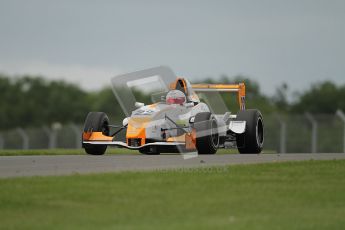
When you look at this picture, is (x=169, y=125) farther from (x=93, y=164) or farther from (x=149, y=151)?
(x=93, y=164)

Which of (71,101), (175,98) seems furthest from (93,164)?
(71,101)

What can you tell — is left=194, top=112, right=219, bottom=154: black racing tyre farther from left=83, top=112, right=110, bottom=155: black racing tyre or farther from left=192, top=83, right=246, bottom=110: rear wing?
left=192, top=83, right=246, bottom=110: rear wing

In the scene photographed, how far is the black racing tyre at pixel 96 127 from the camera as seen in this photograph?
71.1 ft

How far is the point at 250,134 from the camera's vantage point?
73.5ft

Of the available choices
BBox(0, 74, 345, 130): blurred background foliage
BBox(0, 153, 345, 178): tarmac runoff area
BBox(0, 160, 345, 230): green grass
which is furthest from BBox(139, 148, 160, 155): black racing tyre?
BBox(0, 74, 345, 130): blurred background foliage

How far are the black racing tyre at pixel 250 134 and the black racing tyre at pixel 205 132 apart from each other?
5.51ft

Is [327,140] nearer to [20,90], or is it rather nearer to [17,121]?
[17,121]

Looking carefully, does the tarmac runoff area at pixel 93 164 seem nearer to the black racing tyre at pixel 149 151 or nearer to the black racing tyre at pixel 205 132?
the black racing tyre at pixel 205 132

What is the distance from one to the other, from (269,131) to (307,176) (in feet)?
154

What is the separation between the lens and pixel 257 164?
17.1 meters

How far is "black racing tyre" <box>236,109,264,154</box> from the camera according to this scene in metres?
22.3

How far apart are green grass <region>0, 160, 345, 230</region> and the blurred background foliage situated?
8010 cm

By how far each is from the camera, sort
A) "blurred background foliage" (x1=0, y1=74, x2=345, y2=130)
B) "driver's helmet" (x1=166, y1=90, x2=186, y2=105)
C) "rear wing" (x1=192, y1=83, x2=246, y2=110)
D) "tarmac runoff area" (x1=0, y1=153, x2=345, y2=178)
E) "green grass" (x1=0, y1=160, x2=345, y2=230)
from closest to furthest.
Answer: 1. "green grass" (x1=0, y1=160, x2=345, y2=230)
2. "tarmac runoff area" (x1=0, y1=153, x2=345, y2=178)
3. "driver's helmet" (x1=166, y1=90, x2=186, y2=105)
4. "rear wing" (x1=192, y1=83, x2=246, y2=110)
5. "blurred background foliage" (x1=0, y1=74, x2=345, y2=130)

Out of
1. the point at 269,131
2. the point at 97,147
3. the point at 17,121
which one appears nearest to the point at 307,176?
the point at 97,147
